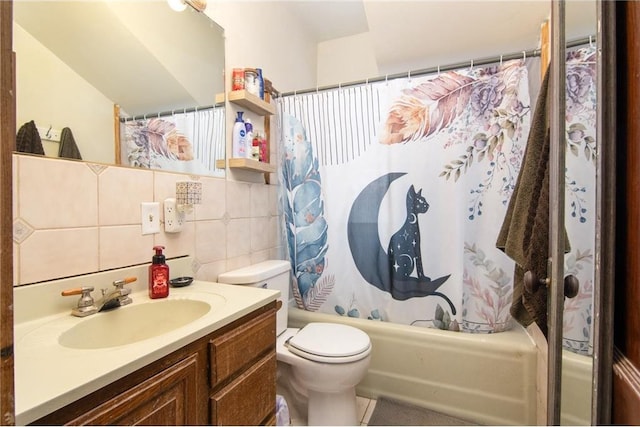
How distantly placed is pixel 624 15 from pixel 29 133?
1.35m

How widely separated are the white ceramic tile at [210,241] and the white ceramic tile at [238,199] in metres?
0.12

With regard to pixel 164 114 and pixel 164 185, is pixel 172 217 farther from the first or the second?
pixel 164 114

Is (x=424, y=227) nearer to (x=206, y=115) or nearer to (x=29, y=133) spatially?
(x=206, y=115)

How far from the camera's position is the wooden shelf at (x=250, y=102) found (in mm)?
1524

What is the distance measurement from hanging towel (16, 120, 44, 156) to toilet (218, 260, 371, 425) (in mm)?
831

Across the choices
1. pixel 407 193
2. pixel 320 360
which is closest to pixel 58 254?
pixel 320 360

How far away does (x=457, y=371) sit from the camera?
5.09 ft

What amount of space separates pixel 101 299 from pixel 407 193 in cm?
144

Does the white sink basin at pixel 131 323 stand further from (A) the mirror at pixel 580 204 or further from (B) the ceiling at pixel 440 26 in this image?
(B) the ceiling at pixel 440 26

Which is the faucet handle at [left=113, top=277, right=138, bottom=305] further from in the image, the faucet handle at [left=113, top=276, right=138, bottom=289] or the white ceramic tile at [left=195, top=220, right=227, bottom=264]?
the white ceramic tile at [left=195, top=220, right=227, bottom=264]

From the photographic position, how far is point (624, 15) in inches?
19.1

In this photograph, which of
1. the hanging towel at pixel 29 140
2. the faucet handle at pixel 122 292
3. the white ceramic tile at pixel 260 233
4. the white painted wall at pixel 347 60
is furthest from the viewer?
the white painted wall at pixel 347 60

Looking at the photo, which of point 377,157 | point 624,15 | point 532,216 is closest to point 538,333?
point 532,216

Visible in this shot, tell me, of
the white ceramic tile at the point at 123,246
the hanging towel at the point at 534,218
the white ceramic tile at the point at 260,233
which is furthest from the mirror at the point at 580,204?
the white ceramic tile at the point at 260,233
